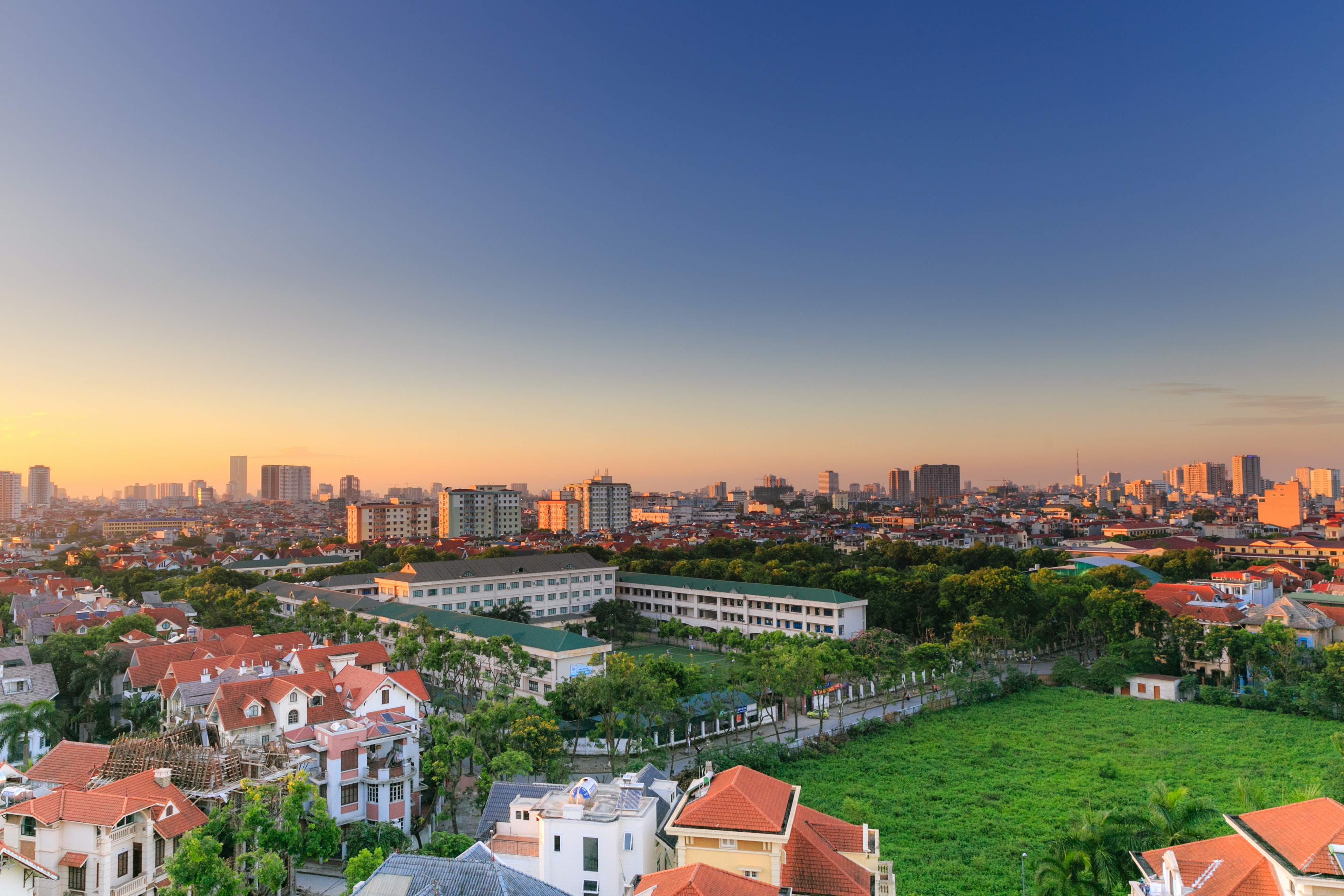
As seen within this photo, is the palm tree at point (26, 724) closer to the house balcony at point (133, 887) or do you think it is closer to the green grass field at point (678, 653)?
the house balcony at point (133, 887)

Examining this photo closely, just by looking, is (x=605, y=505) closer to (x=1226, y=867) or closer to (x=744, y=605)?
(x=744, y=605)

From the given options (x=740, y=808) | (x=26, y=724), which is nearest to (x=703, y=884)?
(x=740, y=808)

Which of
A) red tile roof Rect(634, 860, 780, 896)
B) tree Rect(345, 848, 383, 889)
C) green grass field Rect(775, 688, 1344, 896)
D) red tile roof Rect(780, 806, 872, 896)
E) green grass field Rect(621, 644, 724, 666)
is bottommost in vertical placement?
green grass field Rect(621, 644, 724, 666)

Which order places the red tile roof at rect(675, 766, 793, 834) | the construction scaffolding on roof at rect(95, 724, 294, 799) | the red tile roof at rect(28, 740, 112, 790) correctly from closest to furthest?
the red tile roof at rect(675, 766, 793, 834)
the red tile roof at rect(28, 740, 112, 790)
the construction scaffolding on roof at rect(95, 724, 294, 799)

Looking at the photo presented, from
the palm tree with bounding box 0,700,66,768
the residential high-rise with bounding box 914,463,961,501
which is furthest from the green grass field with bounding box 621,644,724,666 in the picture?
the residential high-rise with bounding box 914,463,961,501

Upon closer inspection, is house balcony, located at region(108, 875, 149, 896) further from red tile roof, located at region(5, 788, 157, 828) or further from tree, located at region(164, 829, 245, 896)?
tree, located at region(164, 829, 245, 896)
